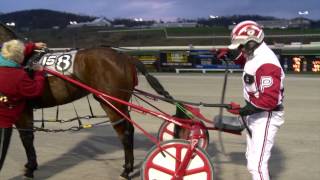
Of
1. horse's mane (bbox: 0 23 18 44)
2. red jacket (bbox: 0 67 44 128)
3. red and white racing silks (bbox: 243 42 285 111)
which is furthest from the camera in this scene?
horse's mane (bbox: 0 23 18 44)

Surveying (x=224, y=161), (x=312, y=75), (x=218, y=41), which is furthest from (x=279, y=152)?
(x=218, y=41)

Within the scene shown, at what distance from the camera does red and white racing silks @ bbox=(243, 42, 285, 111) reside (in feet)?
14.3

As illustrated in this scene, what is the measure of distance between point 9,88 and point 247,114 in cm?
240

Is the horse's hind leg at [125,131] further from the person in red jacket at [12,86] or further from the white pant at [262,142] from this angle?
the white pant at [262,142]

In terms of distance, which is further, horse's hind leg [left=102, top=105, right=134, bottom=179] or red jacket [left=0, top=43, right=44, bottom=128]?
horse's hind leg [left=102, top=105, right=134, bottom=179]

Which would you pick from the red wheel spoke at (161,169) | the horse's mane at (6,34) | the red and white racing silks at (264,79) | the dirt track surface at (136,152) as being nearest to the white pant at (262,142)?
the red and white racing silks at (264,79)

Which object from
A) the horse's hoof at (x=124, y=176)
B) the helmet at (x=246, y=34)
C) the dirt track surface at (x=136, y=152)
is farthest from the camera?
the dirt track surface at (x=136, y=152)

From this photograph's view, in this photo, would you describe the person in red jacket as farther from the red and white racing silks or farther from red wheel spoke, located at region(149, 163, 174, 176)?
the red and white racing silks

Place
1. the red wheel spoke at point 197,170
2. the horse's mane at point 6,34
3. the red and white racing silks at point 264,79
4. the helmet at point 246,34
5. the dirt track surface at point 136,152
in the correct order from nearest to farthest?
the red and white racing silks at point 264,79, the helmet at point 246,34, the red wheel spoke at point 197,170, the dirt track surface at point 136,152, the horse's mane at point 6,34

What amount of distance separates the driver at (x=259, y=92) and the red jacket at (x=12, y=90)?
7.09ft

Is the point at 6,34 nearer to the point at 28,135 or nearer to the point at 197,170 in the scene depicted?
the point at 28,135

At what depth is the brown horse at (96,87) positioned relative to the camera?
266 inches

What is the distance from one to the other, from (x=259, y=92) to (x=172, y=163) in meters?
1.08

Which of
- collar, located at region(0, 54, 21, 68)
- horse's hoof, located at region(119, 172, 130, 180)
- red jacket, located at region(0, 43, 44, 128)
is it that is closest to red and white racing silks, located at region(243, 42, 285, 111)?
red jacket, located at region(0, 43, 44, 128)
